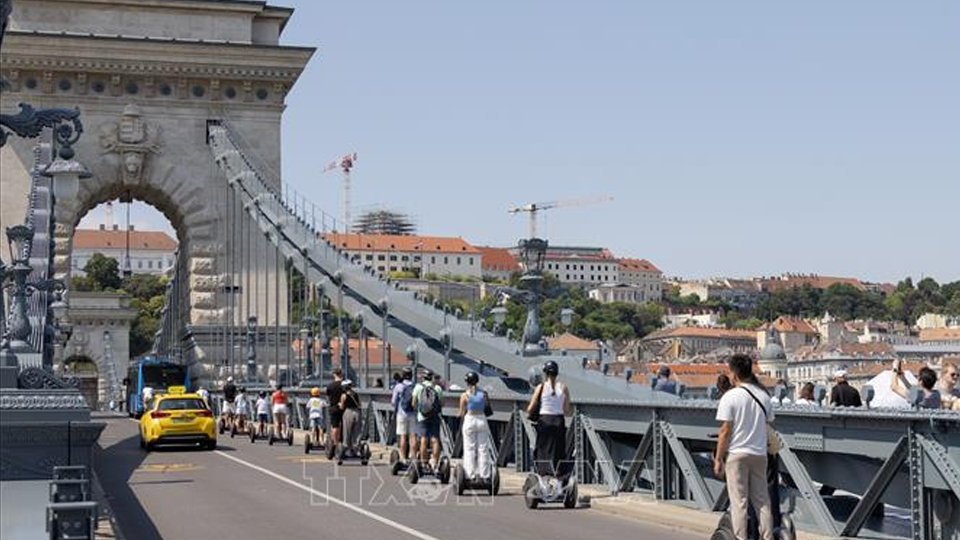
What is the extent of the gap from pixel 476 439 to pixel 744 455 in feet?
28.5

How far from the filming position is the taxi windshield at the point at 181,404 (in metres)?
34.5

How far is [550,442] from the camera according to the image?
19062 millimetres

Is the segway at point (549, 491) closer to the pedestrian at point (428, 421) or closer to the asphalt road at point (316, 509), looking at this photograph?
the asphalt road at point (316, 509)

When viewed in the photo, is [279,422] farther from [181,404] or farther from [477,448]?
[477,448]

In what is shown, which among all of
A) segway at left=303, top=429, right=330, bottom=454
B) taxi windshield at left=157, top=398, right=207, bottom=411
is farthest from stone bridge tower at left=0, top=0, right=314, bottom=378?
segway at left=303, top=429, right=330, bottom=454

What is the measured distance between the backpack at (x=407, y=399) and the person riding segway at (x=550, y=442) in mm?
5782

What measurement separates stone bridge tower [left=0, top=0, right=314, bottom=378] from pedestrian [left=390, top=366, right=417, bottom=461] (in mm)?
31207

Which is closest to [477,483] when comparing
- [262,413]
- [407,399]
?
[407,399]

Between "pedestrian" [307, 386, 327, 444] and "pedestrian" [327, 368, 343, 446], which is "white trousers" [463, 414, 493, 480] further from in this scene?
"pedestrian" [307, 386, 327, 444]

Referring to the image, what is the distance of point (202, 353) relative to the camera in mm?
57531

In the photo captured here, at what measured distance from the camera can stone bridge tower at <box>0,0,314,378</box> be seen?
182ft

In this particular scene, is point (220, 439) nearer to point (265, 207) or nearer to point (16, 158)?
point (265, 207)

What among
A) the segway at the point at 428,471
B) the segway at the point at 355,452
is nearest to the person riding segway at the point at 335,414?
the segway at the point at 355,452

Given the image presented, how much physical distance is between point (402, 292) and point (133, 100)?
16.7m
